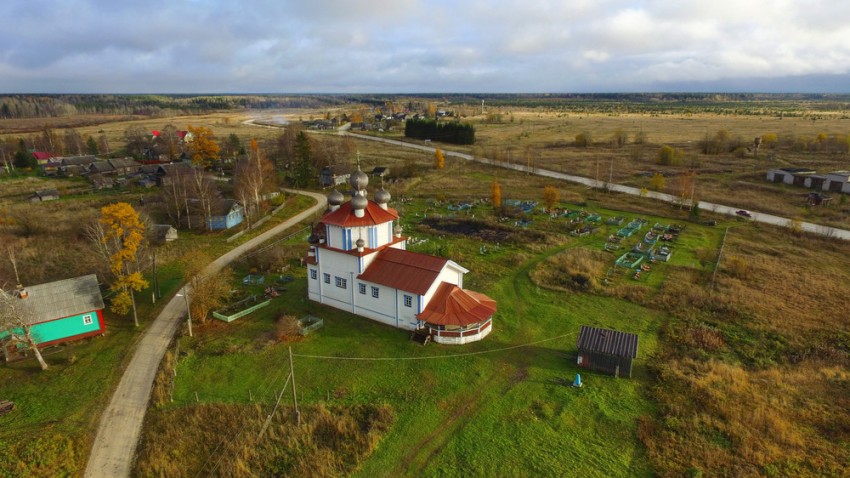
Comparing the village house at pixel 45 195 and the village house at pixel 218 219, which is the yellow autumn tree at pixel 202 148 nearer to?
the village house at pixel 45 195

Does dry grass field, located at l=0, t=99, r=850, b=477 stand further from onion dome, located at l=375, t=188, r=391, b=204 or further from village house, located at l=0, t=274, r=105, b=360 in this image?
village house, located at l=0, t=274, r=105, b=360

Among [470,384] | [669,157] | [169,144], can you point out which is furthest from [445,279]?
[169,144]

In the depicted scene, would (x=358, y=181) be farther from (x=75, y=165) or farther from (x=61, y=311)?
(x=75, y=165)

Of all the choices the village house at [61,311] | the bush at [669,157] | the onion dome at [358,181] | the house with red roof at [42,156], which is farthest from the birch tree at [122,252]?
the bush at [669,157]

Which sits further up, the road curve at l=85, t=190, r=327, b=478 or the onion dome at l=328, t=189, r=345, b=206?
the onion dome at l=328, t=189, r=345, b=206

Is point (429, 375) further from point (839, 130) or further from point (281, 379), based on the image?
point (839, 130)

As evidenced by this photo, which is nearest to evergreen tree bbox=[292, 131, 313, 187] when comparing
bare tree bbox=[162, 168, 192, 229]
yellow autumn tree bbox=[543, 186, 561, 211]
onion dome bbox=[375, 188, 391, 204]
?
bare tree bbox=[162, 168, 192, 229]
